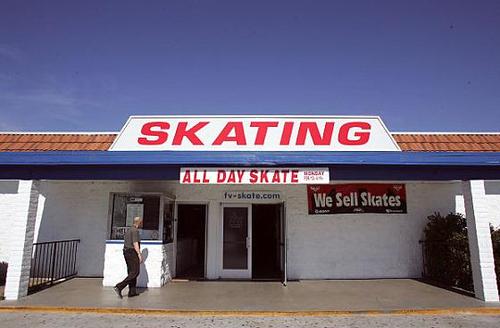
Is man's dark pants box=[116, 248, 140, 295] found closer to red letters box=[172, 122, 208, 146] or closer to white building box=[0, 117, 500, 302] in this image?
white building box=[0, 117, 500, 302]

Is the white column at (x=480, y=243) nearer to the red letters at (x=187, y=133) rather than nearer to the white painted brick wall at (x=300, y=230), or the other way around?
the white painted brick wall at (x=300, y=230)

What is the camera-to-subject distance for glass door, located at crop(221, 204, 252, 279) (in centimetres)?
1108

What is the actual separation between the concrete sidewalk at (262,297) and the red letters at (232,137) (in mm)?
3784

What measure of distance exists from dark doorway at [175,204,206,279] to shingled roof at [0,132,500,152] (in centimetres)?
347

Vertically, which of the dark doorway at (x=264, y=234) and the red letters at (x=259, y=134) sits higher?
the red letters at (x=259, y=134)

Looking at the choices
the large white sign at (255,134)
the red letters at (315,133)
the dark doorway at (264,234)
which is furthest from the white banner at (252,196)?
the dark doorway at (264,234)

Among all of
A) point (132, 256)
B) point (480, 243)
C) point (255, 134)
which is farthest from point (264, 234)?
point (480, 243)

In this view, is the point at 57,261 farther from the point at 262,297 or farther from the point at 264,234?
the point at 264,234

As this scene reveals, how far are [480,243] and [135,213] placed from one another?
8.61 m

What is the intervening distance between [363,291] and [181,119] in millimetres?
6471

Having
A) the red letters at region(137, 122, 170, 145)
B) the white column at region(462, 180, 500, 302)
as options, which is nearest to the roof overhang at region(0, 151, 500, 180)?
the white column at region(462, 180, 500, 302)

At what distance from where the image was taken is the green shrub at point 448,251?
31.4ft

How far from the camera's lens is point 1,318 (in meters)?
6.83

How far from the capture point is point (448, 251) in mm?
10055
